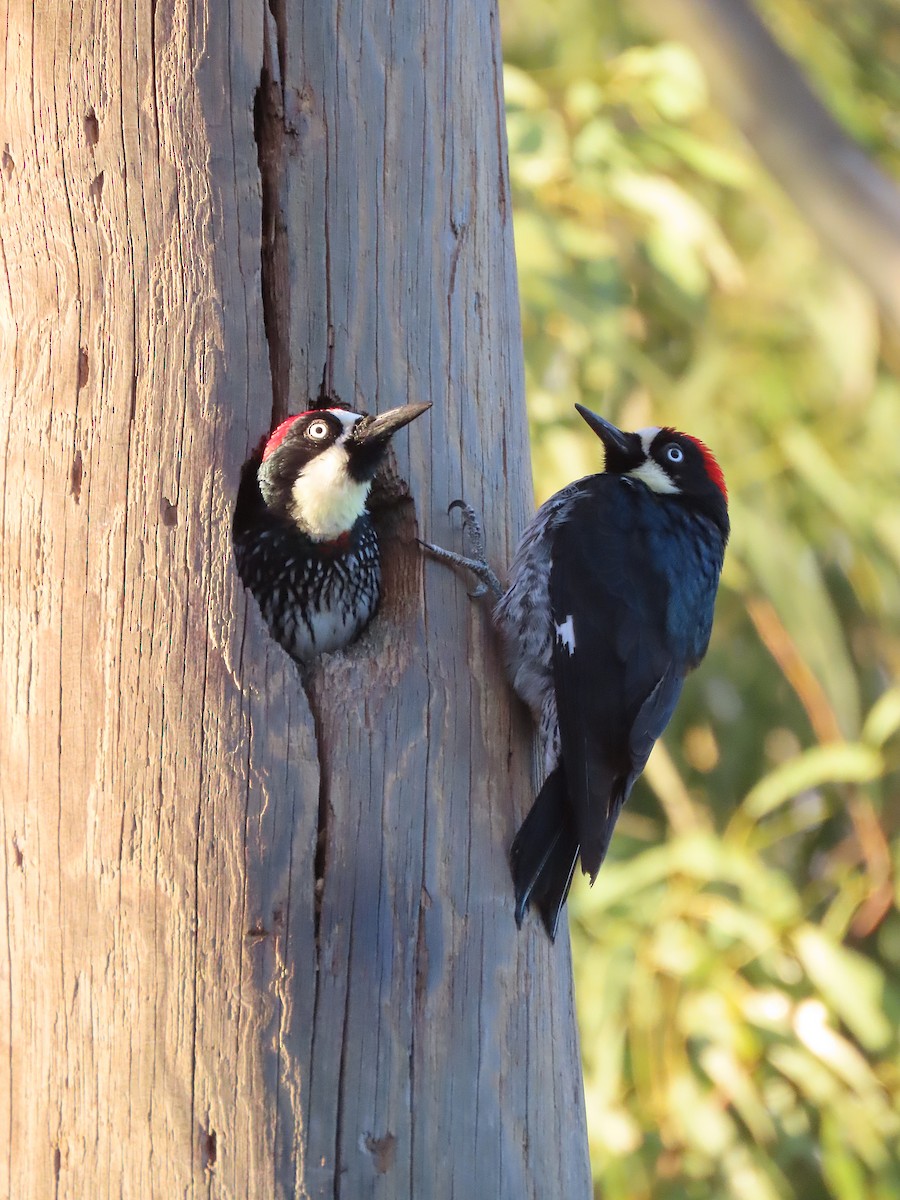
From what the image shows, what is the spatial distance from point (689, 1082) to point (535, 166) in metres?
2.32

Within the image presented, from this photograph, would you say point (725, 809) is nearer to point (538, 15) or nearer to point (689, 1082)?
point (689, 1082)

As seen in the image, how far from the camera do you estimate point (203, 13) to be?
182 centimetres

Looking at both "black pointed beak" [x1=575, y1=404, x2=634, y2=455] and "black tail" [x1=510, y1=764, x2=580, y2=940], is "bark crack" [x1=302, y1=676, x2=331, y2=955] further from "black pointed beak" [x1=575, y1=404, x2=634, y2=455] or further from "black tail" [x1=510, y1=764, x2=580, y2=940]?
"black pointed beak" [x1=575, y1=404, x2=634, y2=455]

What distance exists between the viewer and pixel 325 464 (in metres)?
2.14

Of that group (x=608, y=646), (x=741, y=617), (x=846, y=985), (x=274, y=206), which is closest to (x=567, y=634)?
(x=608, y=646)

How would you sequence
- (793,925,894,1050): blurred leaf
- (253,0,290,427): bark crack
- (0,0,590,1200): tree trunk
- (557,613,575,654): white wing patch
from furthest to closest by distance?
(793,925,894,1050): blurred leaf < (557,613,575,654): white wing patch < (253,0,290,427): bark crack < (0,0,590,1200): tree trunk

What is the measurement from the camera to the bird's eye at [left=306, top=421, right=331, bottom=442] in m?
2.04

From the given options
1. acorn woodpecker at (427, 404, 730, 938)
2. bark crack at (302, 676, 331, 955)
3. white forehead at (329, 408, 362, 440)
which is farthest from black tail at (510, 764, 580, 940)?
white forehead at (329, 408, 362, 440)

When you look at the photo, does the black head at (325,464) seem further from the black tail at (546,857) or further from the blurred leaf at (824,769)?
the blurred leaf at (824,769)

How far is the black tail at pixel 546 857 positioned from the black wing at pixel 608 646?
0.29 feet

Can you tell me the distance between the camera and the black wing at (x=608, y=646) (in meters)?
2.15

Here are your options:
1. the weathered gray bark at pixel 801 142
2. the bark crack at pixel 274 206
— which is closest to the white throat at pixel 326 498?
the bark crack at pixel 274 206

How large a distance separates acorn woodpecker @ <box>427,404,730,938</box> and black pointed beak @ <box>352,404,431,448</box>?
0.17 metres

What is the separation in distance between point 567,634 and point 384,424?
20.5 inches
